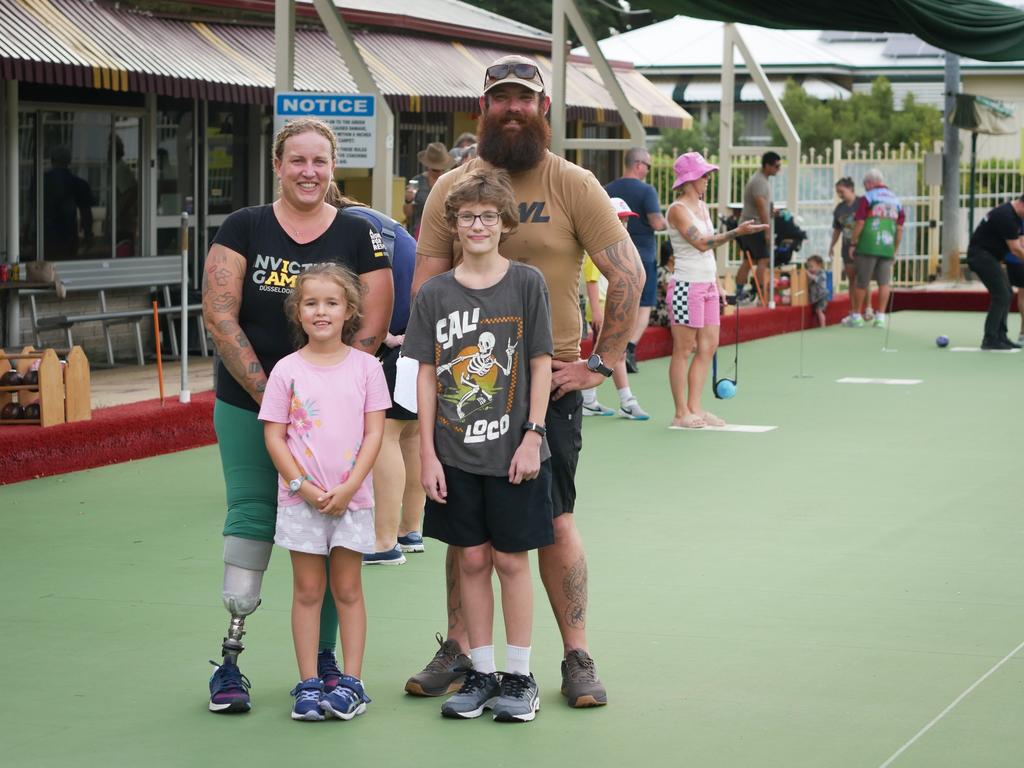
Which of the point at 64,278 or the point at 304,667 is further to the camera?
the point at 64,278

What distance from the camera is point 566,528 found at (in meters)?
5.73

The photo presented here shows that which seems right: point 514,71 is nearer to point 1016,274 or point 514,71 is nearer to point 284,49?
point 284,49

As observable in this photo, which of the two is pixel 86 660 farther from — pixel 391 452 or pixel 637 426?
pixel 637 426

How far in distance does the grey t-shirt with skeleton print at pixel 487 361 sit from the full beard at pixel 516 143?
0.36m

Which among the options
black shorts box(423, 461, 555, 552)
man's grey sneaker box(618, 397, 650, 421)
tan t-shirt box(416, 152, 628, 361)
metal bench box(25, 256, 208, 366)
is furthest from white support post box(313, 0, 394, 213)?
black shorts box(423, 461, 555, 552)

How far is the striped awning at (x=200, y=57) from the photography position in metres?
12.9

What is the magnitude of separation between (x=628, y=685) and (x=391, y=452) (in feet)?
6.90

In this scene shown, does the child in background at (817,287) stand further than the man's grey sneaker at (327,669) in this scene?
Yes

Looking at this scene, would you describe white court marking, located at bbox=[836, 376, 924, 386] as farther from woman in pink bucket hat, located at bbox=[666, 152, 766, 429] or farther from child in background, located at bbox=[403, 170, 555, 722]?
child in background, located at bbox=[403, 170, 555, 722]

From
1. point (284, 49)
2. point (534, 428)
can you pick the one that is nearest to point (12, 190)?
point (284, 49)

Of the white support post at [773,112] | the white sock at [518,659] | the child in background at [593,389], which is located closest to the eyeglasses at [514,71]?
the white sock at [518,659]

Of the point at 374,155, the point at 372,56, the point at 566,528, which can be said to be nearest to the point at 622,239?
the point at 566,528

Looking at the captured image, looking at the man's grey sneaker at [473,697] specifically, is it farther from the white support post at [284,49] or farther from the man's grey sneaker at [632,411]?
the man's grey sneaker at [632,411]

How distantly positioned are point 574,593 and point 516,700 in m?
0.44
